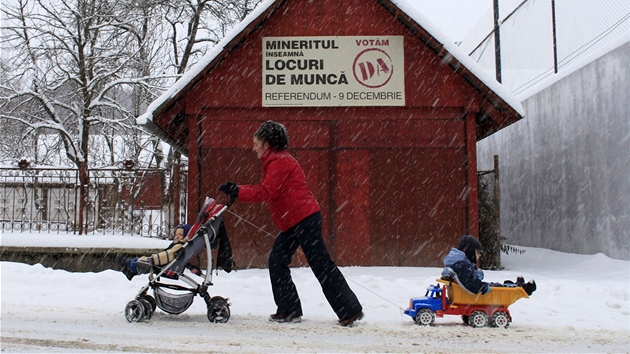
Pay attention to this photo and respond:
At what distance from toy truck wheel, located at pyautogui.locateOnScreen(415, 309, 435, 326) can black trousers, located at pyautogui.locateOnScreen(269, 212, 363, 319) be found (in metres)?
0.59

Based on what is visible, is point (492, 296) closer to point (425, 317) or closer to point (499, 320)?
point (499, 320)

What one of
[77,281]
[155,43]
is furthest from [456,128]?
[155,43]

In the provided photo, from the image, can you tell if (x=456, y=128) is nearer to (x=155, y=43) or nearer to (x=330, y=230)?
(x=330, y=230)

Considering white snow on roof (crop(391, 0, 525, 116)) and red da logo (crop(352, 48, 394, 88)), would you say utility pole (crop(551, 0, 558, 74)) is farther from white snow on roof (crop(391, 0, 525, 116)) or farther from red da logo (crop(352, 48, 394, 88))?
red da logo (crop(352, 48, 394, 88))

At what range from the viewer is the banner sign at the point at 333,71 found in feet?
33.3

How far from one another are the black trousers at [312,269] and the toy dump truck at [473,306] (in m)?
0.63

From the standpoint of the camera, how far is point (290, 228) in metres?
5.26

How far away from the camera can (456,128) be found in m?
10.2

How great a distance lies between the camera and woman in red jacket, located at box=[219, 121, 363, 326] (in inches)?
200

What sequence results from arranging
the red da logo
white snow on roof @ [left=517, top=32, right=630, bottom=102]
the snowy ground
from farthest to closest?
the red da logo, white snow on roof @ [left=517, top=32, right=630, bottom=102], the snowy ground

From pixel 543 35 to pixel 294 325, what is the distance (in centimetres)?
1063

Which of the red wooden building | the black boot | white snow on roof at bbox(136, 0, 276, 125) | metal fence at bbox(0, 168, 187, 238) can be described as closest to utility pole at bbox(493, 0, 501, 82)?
the red wooden building

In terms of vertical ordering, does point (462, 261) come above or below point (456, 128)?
below

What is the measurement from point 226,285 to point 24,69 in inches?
477
